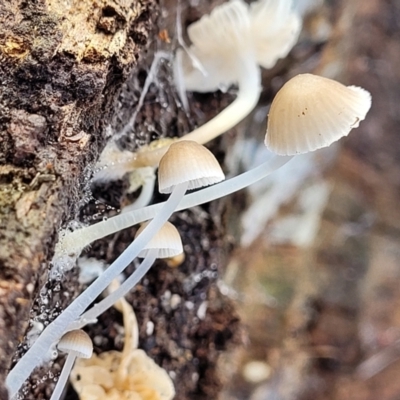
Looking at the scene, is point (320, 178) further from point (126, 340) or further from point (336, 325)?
point (126, 340)

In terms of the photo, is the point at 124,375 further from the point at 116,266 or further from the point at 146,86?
the point at 146,86

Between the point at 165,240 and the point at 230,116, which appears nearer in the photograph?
the point at 165,240

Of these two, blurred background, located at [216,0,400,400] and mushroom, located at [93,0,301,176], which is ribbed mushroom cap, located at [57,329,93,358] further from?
blurred background, located at [216,0,400,400]

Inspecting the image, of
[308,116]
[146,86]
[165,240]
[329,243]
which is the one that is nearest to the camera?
[308,116]

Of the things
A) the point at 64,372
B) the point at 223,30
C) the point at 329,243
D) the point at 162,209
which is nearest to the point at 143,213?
the point at 162,209

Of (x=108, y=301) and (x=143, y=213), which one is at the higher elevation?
(x=143, y=213)

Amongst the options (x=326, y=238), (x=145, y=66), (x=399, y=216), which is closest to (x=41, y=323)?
(x=145, y=66)

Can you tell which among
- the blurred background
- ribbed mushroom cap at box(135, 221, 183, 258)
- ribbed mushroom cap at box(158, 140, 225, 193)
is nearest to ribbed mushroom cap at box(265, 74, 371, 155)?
ribbed mushroom cap at box(158, 140, 225, 193)
